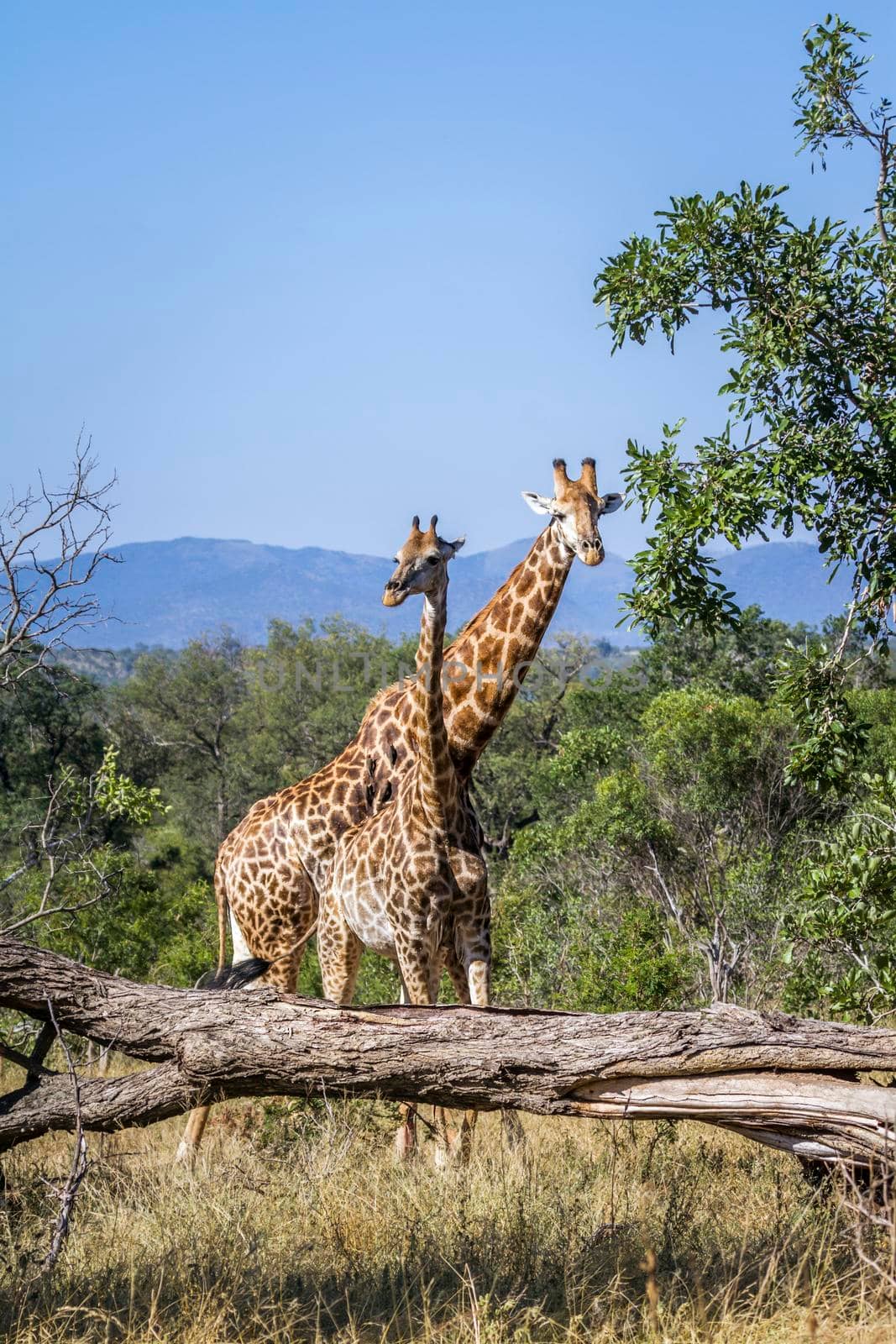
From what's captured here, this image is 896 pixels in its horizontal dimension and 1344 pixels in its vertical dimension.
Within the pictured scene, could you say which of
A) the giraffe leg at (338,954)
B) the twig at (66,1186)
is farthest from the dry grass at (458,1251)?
the giraffe leg at (338,954)

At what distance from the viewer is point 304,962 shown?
1468cm

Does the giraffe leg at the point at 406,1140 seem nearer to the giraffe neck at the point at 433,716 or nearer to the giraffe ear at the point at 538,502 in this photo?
the giraffe neck at the point at 433,716

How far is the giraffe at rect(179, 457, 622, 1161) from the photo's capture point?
23.3ft

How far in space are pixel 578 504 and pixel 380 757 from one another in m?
2.35

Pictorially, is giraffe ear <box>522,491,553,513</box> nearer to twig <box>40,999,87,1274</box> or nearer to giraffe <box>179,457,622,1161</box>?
giraffe <box>179,457,622,1161</box>

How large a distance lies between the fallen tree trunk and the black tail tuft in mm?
571

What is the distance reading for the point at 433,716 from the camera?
672 cm

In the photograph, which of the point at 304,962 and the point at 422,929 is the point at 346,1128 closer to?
the point at 422,929

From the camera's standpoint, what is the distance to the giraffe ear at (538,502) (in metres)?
7.02

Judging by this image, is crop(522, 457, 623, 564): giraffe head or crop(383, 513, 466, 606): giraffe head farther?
crop(522, 457, 623, 564): giraffe head

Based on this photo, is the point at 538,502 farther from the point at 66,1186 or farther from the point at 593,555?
the point at 66,1186

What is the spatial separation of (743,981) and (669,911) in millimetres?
1492

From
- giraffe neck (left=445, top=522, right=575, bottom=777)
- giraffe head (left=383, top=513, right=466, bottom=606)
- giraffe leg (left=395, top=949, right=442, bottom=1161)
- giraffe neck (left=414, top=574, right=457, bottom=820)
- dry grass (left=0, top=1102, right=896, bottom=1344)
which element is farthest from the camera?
giraffe neck (left=445, top=522, right=575, bottom=777)

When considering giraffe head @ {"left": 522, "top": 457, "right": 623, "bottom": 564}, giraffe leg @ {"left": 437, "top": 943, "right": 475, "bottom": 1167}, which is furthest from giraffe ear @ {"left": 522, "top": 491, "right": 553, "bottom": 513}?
giraffe leg @ {"left": 437, "top": 943, "right": 475, "bottom": 1167}
